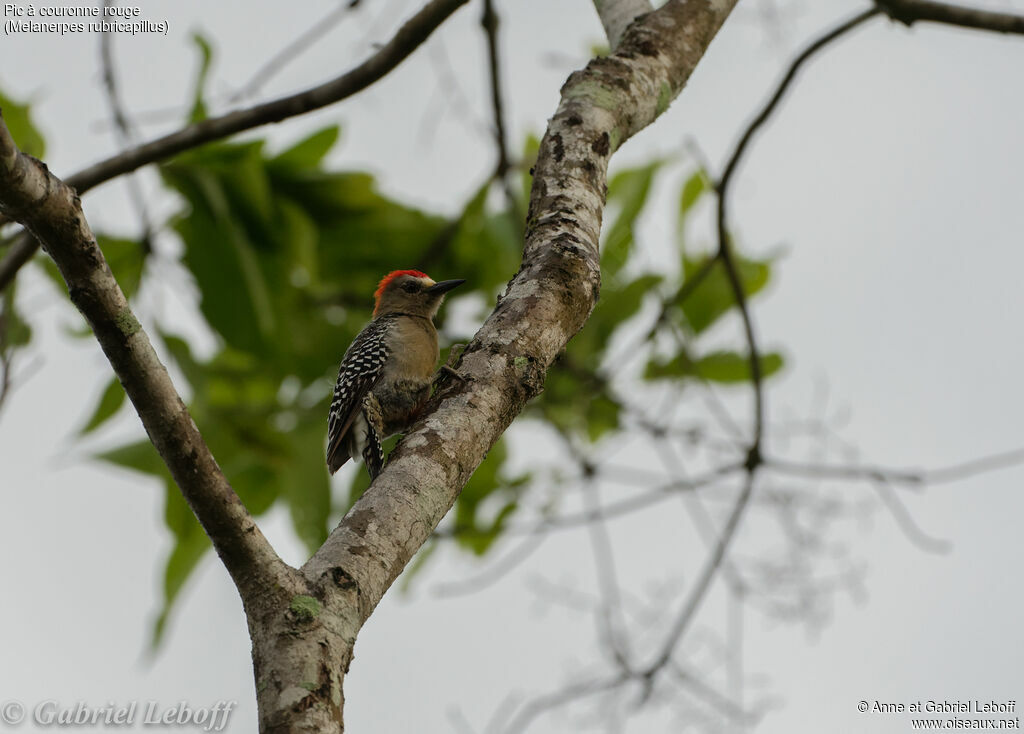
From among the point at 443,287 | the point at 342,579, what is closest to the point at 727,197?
the point at 443,287

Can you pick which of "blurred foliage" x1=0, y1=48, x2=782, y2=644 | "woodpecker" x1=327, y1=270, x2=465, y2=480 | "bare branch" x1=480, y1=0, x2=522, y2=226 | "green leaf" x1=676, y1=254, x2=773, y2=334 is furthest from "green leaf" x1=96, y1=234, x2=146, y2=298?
"green leaf" x1=676, y1=254, x2=773, y2=334

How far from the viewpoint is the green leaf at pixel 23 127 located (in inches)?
197

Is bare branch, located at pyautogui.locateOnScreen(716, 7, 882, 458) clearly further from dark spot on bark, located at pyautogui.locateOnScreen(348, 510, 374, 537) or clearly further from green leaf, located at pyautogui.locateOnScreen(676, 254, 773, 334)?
dark spot on bark, located at pyautogui.locateOnScreen(348, 510, 374, 537)

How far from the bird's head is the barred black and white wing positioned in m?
0.56

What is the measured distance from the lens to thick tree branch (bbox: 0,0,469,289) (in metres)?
3.66

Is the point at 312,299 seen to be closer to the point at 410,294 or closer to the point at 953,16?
the point at 410,294

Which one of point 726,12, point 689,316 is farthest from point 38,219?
point 689,316

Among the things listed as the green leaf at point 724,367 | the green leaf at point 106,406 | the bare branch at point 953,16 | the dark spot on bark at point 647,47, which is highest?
the green leaf at point 724,367

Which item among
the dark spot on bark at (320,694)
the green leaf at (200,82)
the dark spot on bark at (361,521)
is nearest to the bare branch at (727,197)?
the green leaf at (200,82)

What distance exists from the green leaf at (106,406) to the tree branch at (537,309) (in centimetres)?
305

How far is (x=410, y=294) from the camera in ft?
18.6

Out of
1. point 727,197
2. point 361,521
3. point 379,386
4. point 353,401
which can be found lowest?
point 361,521

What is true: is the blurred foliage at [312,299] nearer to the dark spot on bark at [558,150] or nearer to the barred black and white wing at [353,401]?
the barred black and white wing at [353,401]

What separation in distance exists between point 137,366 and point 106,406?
3.43m
